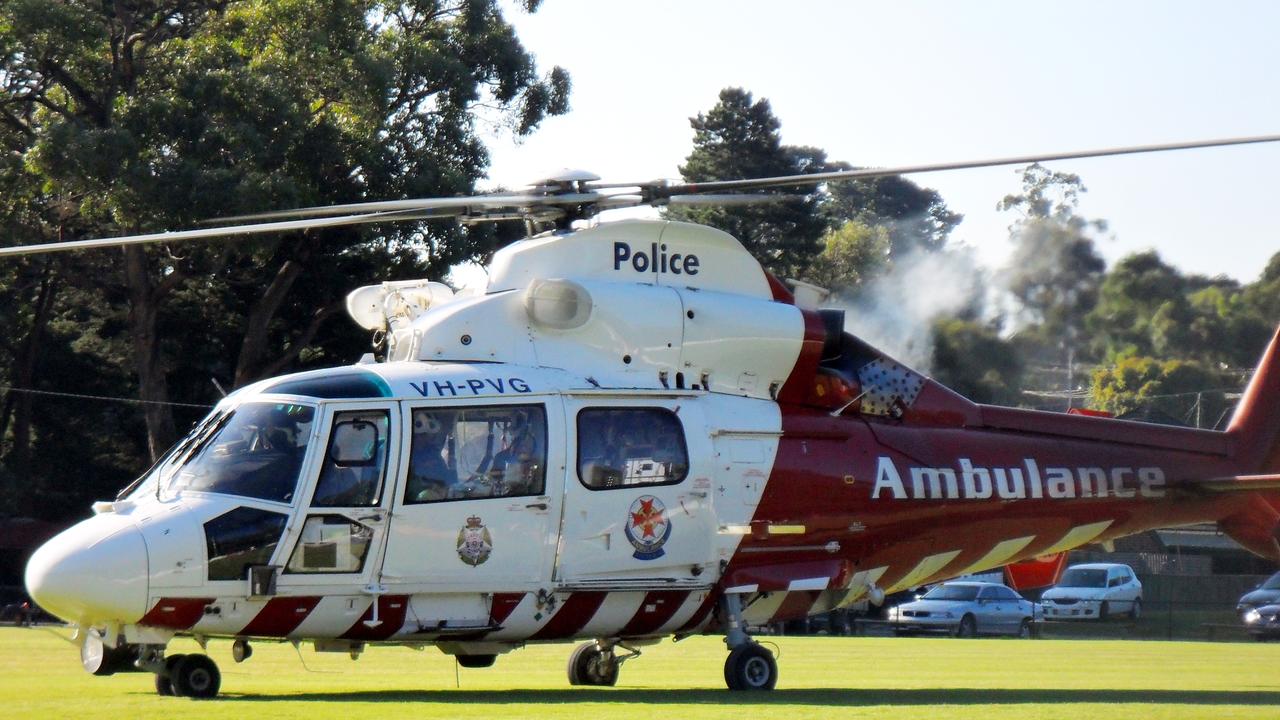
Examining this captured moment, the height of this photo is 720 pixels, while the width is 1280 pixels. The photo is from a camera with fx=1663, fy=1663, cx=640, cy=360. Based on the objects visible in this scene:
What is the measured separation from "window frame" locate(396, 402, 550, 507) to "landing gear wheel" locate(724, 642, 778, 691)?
2449 millimetres

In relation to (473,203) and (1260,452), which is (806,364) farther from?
(1260,452)

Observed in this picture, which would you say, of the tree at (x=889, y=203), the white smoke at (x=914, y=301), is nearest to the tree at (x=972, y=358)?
the white smoke at (x=914, y=301)

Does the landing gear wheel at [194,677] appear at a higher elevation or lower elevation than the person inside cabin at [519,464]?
lower

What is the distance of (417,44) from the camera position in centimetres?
3731

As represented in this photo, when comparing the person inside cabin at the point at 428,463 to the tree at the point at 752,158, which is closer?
the person inside cabin at the point at 428,463

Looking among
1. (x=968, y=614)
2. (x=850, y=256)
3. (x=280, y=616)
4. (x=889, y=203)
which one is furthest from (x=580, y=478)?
(x=889, y=203)

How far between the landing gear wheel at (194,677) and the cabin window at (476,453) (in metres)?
2.09

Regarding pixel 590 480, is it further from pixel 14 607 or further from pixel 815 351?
pixel 14 607

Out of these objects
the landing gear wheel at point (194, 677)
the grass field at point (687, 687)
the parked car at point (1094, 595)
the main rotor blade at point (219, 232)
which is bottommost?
the parked car at point (1094, 595)

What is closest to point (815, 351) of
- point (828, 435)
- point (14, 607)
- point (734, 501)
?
point (828, 435)

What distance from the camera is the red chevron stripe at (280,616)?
1352cm

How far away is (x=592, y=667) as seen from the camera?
1645 centimetres

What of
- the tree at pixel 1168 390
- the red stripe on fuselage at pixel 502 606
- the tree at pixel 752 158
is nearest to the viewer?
the red stripe on fuselage at pixel 502 606

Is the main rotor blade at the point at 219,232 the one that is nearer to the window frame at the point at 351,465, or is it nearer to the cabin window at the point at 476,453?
the window frame at the point at 351,465
